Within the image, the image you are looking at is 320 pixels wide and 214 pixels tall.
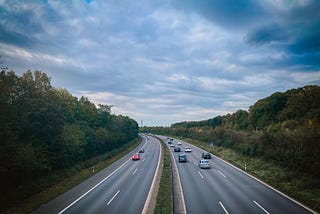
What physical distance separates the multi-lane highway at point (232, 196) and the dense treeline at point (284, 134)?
15.1 ft

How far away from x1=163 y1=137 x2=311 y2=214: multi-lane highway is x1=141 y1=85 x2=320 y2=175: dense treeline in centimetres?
459

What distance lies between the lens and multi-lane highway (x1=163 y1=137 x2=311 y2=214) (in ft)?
57.1

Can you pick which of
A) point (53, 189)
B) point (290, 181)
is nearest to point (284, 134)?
point (290, 181)

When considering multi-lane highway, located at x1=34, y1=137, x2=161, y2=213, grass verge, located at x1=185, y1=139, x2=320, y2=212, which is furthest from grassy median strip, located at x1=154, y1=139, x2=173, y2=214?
grass verge, located at x1=185, y1=139, x2=320, y2=212

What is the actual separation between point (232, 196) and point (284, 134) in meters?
14.3

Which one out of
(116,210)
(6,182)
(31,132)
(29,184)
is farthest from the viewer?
(31,132)

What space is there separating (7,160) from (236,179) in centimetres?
2104

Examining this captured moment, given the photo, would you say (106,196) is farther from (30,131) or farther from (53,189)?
(30,131)

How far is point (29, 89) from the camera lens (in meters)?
27.7

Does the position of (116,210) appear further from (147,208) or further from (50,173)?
(50,173)

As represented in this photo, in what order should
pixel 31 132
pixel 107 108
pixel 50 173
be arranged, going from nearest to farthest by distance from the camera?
pixel 31 132 < pixel 50 173 < pixel 107 108

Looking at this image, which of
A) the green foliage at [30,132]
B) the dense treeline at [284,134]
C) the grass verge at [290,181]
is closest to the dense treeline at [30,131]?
the green foliage at [30,132]

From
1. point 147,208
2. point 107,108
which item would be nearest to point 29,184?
point 147,208

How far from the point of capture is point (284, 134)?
3139 cm
